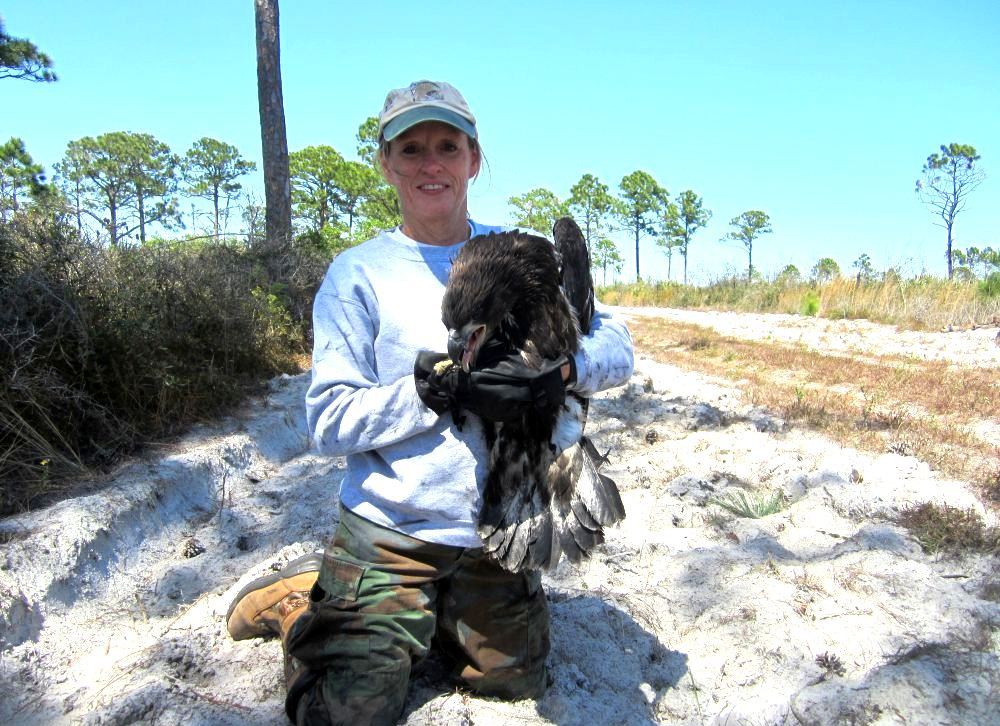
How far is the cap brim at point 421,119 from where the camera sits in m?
2.05

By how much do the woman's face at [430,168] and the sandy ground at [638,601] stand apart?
171 cm

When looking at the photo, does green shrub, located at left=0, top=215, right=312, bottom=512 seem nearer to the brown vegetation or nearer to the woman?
the woman

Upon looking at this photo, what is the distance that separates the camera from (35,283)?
3910mm

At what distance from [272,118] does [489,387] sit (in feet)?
26.4

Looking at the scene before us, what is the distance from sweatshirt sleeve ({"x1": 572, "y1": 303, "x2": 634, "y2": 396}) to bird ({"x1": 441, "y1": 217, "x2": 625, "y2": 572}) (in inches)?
2.4

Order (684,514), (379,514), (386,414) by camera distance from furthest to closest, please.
Answer: 1. (684,514)
2. (379,514)
3. (386,414)

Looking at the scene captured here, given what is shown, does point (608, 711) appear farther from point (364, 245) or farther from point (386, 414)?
point (364, 245)

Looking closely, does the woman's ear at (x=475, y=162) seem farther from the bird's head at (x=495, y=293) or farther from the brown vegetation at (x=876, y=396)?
the brown vegetation at (x=876, y=396)

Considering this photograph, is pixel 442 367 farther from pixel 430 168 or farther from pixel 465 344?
pixel 430 168

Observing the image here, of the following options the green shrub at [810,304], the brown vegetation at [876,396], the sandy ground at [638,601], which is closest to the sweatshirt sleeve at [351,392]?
the sandy ground at [638,601]

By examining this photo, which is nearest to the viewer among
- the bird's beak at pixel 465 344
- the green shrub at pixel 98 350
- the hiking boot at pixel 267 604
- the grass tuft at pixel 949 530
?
the bird's beak at pixel 465 344

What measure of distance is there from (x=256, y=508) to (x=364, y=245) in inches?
95.5

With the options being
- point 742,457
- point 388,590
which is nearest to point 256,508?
point 388,590

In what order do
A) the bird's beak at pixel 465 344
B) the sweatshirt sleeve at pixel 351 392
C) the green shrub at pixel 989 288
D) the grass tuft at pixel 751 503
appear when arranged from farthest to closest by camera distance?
1. the green shrub at pixel 989 288
2. the grass tuft at pixel 751 503
3. the sweatshirt sleeve at pixel 351 392
4. the bird's beak at pixel 465 344
